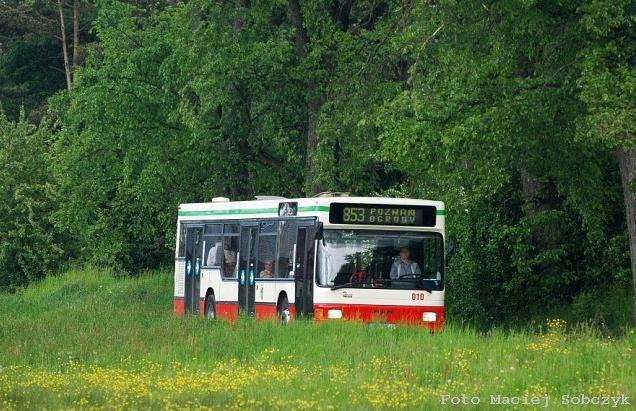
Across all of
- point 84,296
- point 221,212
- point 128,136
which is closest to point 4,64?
point 84,296

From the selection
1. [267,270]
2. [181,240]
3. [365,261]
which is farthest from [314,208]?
[181,240]

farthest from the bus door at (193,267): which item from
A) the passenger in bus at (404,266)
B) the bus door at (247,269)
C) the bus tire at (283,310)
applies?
the passenger in bus at (404,266)

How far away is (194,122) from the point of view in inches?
1356

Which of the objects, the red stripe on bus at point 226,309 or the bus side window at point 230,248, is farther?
the bus side window at point 230,248

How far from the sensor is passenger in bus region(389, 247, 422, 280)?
78.8ft

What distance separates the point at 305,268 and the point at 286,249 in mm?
1615

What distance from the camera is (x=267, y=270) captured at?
27.3 m

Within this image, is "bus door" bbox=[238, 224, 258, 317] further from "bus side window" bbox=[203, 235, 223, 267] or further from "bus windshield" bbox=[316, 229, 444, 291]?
"bus windshield" bbox=[316, 229, 444, 291]

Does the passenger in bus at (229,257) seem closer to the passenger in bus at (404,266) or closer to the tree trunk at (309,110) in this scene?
the tree trunk at (309,110)

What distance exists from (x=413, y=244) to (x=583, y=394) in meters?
9.53

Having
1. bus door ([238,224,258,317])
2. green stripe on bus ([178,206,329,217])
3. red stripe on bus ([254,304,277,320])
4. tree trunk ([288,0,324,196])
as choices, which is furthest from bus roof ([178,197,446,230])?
tree trunk ([288,0,324,196])

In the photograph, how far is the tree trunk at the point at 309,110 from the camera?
3497cm

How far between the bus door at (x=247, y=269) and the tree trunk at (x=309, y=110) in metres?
5.29

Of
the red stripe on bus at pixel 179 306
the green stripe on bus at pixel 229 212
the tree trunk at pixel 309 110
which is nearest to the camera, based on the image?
the green stripe on bus at pixel 229 212
